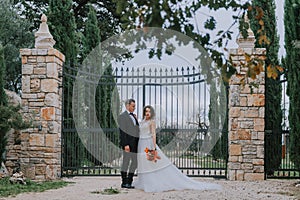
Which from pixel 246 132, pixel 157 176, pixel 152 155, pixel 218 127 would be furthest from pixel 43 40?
pixel 218 127

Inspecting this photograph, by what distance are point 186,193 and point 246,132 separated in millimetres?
2340

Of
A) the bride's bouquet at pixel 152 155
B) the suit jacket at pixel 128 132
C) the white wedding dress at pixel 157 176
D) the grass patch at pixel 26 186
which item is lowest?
the grass patch at pixel 26 186

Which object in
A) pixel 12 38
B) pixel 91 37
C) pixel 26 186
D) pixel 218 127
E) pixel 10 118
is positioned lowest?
pixel 26 186

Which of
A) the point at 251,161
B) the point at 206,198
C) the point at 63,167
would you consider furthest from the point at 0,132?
the point at 251,161

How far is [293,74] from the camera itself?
9.31 meters

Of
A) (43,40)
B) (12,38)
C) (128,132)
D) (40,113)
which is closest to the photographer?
(128,132)

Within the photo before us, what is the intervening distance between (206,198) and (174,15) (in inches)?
171

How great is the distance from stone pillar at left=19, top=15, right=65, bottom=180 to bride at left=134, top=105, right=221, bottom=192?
1842 mm

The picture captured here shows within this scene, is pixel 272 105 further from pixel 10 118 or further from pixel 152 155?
pixel 10 118

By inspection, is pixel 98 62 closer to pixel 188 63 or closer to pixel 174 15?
pixel 188 63

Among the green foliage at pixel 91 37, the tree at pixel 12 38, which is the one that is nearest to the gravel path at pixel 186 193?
the green foliage at pixel 91 37

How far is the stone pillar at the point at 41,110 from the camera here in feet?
30.2

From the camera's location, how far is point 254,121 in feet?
31.0

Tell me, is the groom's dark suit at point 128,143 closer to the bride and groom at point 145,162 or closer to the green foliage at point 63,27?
the bride and groom at point 145,162
